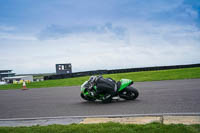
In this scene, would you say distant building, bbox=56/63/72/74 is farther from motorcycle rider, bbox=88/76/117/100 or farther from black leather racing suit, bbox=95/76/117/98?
black leather racing suit, bbox=95/76/117/98

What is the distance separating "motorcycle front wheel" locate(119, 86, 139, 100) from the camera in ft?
29.1

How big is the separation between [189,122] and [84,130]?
2482 millimetres

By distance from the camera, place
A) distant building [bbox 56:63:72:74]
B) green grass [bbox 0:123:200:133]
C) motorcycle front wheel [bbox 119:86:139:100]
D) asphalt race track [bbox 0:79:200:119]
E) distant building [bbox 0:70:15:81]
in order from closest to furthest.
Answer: green grass [bbox 0:123:200:133] < asphalt race track [bbox 0:79:200:119] < motorcycle front wheel [bbox 119:86:139:100] < distant building [bbox 56:63:72:74] < distant building [bbox 0:70:15:81]

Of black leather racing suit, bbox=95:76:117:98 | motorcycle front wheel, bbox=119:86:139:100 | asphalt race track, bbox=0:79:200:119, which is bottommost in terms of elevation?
asphalt race track, bbox=0:79:200:119

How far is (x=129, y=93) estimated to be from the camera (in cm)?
901

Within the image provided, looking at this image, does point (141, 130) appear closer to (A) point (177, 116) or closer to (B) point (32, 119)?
(A) point (177, 116)

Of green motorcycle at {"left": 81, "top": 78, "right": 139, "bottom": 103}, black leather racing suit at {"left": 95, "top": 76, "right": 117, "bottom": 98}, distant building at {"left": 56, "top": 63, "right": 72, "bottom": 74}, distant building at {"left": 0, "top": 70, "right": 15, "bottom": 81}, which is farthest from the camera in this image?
distant building at {"left": 0, "top": 70, "right": 15, "bottom": 81}

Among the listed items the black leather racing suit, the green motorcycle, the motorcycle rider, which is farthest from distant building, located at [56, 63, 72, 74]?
the black leather racing suit

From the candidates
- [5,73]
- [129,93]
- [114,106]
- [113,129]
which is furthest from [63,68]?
[5,73]

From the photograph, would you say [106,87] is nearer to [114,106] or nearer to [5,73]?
[114,106]

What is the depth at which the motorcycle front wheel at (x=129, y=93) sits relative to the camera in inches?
349

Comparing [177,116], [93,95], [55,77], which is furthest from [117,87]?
[55,77]

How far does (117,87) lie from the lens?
8.70m

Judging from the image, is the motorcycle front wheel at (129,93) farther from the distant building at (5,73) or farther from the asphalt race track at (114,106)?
the distant building at (5,73)
